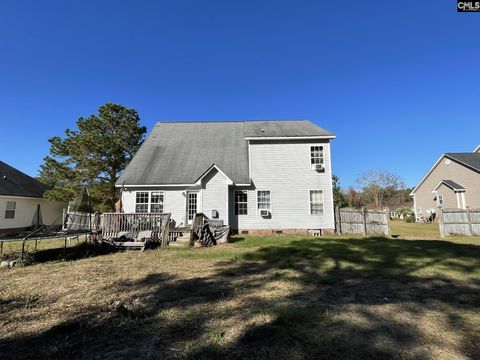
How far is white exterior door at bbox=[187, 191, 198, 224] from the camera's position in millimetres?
17109

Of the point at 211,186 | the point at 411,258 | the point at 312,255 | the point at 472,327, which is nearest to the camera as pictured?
the point at 472,327

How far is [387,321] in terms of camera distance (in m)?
4.38

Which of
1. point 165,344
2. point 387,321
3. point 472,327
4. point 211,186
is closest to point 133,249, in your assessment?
point 211,186

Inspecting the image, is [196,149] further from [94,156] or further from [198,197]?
[94,156]

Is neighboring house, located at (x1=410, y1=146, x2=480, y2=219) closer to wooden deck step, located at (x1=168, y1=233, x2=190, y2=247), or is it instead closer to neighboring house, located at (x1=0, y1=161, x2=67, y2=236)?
wooden deck step, located at (x1=168, y1=233, x2=190, y2=247)

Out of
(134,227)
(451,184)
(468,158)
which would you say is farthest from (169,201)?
(468,158)

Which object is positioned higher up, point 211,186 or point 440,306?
point 211,186

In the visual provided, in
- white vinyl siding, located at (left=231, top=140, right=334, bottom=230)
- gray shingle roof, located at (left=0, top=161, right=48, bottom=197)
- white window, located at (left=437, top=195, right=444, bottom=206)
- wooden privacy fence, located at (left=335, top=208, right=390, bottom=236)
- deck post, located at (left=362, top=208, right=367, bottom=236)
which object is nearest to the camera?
wooden privacy fence, located at (left=335, top=208, right=390, bottom=236)

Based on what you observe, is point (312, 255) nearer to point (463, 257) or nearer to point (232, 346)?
point (463, 257)

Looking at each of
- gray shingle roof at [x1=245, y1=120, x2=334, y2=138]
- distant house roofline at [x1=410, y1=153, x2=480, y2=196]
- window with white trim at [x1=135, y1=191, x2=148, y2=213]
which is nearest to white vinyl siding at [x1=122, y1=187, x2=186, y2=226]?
window with white trim at [x1=135, y1=191, x2=148, y2=213]

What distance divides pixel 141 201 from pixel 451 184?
2935cm

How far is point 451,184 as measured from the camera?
28047 millimetres

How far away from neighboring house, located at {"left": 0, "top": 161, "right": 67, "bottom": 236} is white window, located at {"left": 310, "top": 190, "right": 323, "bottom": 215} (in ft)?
61.4

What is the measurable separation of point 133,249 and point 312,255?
7479mm
